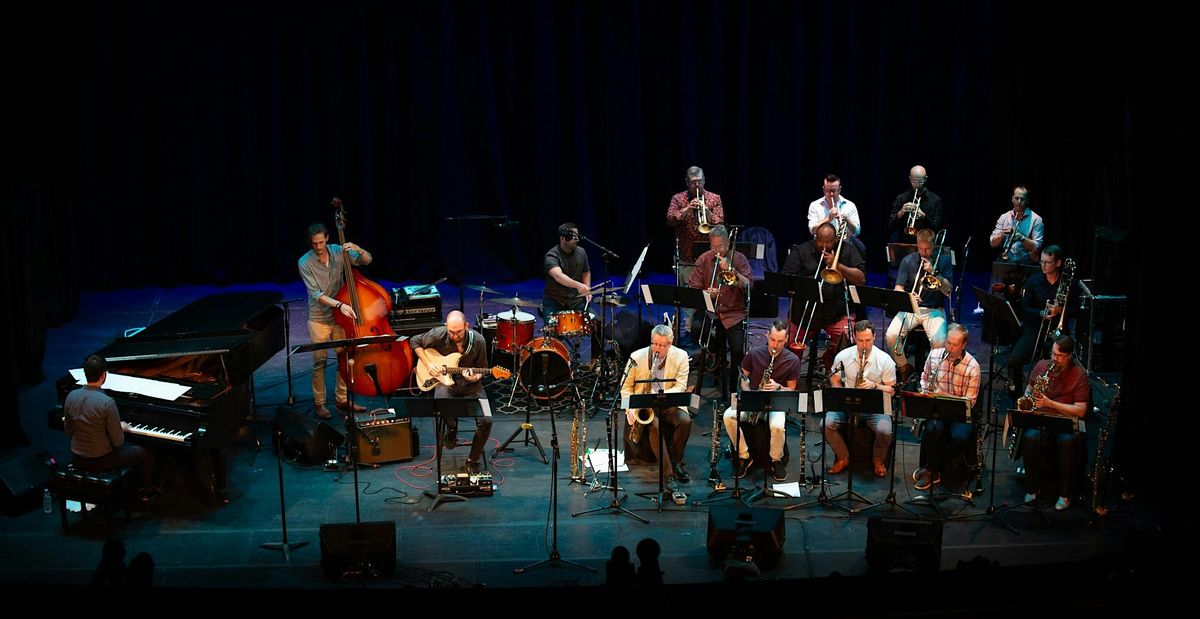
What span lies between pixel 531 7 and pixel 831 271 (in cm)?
740

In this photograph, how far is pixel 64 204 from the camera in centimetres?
1584

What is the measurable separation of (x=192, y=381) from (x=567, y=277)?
4309 mm

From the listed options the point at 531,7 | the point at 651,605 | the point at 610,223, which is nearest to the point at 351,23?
the point at 531,7

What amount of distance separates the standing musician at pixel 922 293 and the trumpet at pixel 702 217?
268 centimetres

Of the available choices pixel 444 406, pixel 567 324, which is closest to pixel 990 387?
pixel 567 324

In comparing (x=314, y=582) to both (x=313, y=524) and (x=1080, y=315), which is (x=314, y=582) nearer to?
(x=313, y=524)

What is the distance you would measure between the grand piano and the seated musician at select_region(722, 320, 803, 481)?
4.32m

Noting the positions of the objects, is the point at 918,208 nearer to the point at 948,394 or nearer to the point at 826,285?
the point at 826,285

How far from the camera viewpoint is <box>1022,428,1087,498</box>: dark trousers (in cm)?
961

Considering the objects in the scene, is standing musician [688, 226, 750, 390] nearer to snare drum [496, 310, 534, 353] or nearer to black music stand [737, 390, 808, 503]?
snare drum [496, 310, 534, 353]

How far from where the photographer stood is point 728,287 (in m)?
12.2

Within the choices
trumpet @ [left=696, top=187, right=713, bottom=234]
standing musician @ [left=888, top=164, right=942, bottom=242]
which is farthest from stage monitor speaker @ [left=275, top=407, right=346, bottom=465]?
standing musician @ [left=888, top=164, right=942, bottom=242]

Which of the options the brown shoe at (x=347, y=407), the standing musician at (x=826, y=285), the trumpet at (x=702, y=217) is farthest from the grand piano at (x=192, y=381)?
the trumpet at (x=702, y=217)

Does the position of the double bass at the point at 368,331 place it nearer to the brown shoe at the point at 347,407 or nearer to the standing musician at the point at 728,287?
the brown shoe at the point at 347,407
